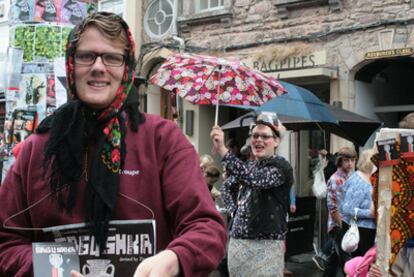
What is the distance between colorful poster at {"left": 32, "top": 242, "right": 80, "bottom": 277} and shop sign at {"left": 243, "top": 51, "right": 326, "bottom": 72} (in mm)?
9820

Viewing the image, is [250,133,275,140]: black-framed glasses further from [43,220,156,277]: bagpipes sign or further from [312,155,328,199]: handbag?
→ [312,155,328,199]: handbag

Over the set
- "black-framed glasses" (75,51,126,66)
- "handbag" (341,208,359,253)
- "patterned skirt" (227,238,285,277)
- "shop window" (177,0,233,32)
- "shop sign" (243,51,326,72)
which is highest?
"shop window" (177,0,233,32)

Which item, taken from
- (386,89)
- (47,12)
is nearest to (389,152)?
(47,12)

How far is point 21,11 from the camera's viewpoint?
16.9 feet

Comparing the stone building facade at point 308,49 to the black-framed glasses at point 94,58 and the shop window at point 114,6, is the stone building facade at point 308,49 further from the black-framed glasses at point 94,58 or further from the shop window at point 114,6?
the black-framed glasses at point 94,58

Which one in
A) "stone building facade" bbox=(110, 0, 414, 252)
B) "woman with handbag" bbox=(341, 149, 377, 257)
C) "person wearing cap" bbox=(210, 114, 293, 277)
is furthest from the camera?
"stone building facade" bbox=(110, 0, 414, 252)

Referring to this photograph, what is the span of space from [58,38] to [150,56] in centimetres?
868

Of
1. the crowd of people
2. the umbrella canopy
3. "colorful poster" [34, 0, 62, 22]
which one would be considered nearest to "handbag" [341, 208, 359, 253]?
the umbrella canopy

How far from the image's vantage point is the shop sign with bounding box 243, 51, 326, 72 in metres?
10.9

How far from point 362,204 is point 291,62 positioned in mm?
5721

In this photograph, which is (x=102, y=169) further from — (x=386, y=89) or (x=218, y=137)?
(x=386, y=89)

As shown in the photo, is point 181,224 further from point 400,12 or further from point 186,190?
point 400,12

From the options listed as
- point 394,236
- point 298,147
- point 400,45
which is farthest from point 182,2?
point 394,236

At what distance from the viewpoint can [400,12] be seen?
32.7ft
